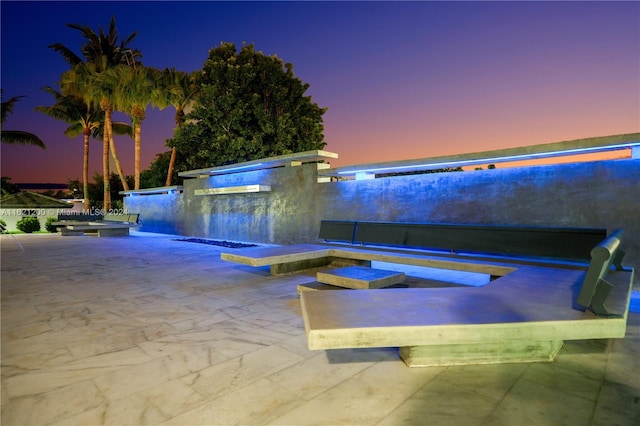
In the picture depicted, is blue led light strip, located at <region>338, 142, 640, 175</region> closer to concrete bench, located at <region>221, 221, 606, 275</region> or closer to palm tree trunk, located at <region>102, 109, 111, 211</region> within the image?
concrete bench, located at <region>221, 221, 606, 275</region>

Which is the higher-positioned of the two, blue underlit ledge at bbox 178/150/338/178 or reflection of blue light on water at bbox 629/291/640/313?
blue underlit ledge at bbox 178/150/338/178

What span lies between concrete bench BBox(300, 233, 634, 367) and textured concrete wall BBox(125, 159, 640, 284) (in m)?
2.96

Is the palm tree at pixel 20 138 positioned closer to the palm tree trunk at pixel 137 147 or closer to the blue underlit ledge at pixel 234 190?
the palm tree trunk at pixel 137 147

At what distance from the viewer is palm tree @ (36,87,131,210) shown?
26.5 m

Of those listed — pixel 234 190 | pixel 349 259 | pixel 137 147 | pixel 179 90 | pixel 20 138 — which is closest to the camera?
pixel 349 259

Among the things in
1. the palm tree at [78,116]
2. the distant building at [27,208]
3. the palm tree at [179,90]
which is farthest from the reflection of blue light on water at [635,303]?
the palm tree at [78,116]

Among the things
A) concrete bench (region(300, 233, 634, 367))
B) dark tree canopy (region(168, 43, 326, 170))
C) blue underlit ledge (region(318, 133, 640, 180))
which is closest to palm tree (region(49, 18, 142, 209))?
dark tree canopy (region(168, 43, 326, 170))

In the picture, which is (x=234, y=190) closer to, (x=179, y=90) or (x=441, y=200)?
(x=441, y=200)

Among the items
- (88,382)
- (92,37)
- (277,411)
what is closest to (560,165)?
(277,411)

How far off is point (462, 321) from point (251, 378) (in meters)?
1.68

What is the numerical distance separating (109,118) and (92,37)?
5187mm

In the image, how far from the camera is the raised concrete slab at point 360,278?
448 cm

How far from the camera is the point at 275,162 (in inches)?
473

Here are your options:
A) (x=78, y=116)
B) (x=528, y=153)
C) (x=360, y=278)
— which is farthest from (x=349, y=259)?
(x=78, y=116)
